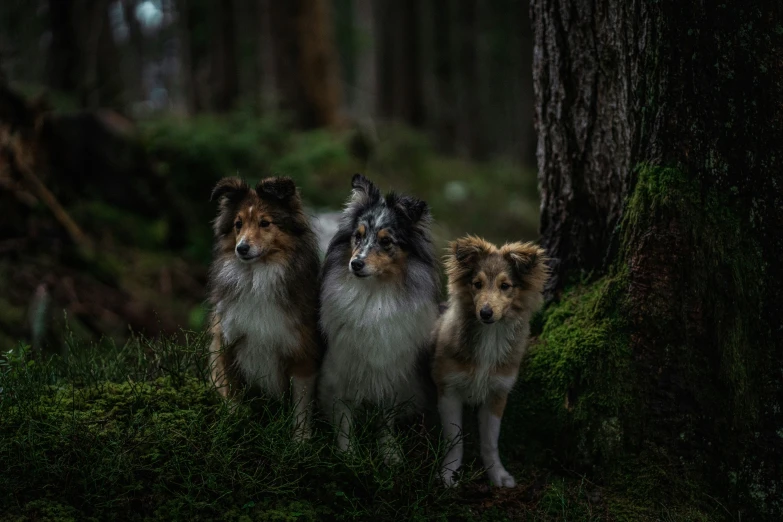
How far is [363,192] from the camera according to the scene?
4.70 m

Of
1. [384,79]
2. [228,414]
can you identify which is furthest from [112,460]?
[384,79]

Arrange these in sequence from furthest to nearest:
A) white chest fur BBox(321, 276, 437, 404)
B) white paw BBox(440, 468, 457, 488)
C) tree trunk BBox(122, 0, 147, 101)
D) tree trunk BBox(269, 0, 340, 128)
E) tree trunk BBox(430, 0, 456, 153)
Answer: tree trunk BBox(122, 0, 147, 101)
tree trunk BBox(430, 0, 456, 153)
tree trunk BBox(269, 0, 340, 128)
white chest fur BBox(321, 276, 437, 404)
white paw BBox(440, 468, 457, 488)

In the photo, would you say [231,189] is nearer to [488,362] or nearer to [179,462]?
[179,462]

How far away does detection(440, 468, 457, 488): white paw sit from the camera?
4.39m

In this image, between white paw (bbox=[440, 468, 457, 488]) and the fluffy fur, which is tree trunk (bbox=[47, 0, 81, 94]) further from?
white paw (bbox=[440, 468, 457, 488])

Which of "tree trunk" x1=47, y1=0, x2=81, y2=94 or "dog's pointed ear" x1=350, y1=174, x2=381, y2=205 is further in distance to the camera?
"tree trunk" x1=47, y1=0, x2=81, y2=94

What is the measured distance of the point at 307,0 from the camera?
15.9 m

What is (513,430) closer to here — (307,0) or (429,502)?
(429,502)

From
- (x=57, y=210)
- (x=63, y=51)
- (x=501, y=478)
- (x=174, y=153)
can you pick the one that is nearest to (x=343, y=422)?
(x=501, y=478)

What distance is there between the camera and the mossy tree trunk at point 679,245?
4.17 meters

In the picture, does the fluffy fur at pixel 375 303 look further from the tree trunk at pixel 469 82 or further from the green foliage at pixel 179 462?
the tree trunk at pixel 469 82

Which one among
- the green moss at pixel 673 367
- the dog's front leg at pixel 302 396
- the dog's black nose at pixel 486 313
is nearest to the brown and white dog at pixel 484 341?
the dog's black nose at pixel 486 313

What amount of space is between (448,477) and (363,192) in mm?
2050

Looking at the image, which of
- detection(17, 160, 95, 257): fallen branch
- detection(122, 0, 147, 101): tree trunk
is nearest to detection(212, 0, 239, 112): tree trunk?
detection(122, 0, 147, 101): tree trunk
